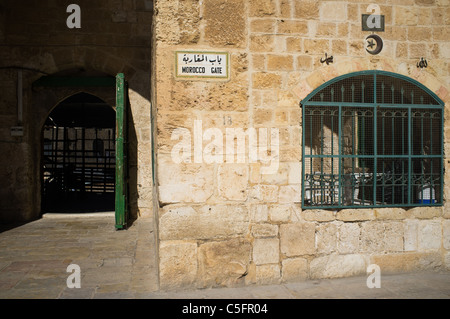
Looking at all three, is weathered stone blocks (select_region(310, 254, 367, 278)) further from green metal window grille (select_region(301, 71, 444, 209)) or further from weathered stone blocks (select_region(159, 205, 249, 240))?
weathered stone blocks (select_region(159, 205, 249, 240))

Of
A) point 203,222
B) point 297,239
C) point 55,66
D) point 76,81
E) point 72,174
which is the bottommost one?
point 297,239

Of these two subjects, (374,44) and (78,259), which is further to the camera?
(78,259)

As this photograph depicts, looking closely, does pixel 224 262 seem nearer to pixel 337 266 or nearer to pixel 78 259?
pixel 337 266

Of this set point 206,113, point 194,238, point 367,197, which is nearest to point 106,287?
point 194,238

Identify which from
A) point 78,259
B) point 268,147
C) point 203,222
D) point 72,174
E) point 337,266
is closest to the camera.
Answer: point 203,222

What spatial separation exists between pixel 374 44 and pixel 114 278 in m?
3.56

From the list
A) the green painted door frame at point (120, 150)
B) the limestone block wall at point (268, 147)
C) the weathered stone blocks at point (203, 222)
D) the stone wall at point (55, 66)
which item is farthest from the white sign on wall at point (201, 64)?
the stone wall at point (55, 66)

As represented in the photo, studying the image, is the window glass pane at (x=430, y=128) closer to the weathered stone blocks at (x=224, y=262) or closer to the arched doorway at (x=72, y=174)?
the weathered stone blocks at (x=224, y=262)

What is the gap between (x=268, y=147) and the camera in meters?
3.72

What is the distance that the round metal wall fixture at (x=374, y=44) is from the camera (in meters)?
3.89

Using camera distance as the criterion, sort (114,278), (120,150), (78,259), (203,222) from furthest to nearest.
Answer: (120,150)
(78,259)
(114,278)
(203,222)

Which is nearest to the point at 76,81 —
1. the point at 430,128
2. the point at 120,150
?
the point at 120,150
